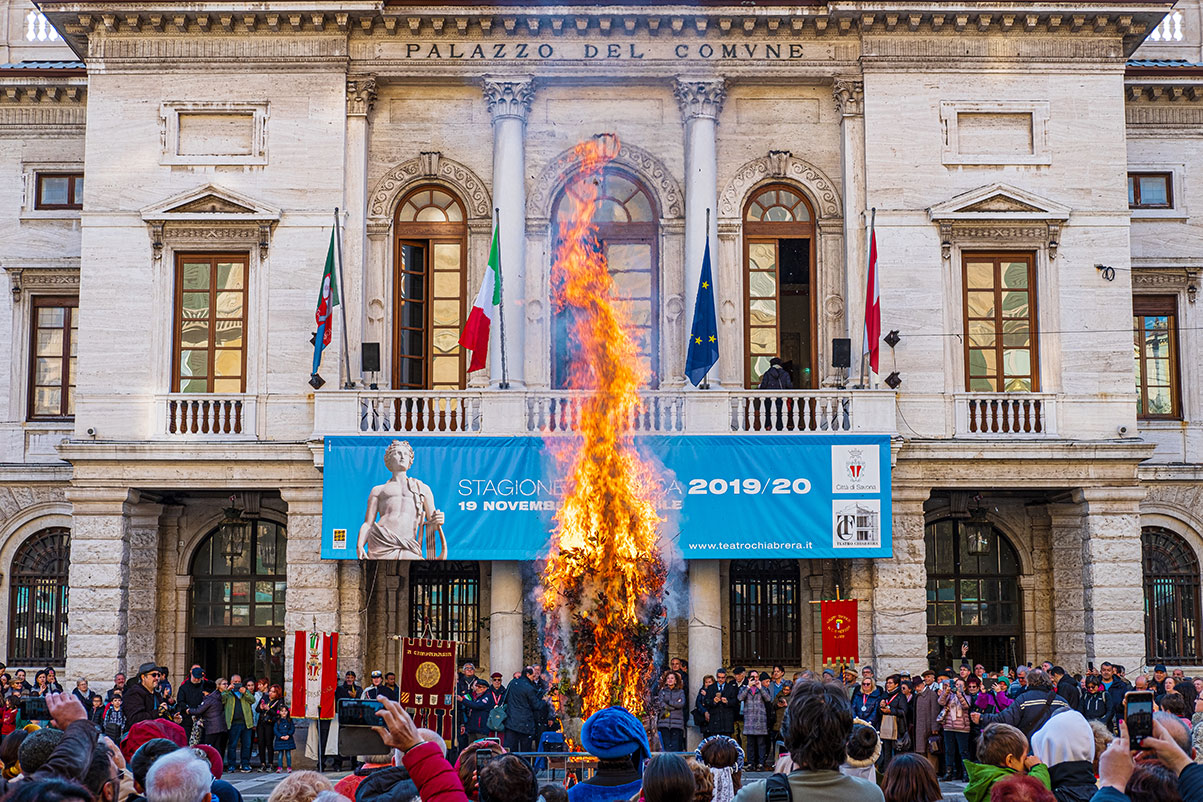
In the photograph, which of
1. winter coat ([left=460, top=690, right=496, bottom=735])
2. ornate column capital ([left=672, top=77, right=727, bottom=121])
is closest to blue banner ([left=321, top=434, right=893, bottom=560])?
winter coat ([left=460, top=690, right=496, bottom=735])

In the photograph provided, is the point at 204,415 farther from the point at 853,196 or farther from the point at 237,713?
the point at 853,196

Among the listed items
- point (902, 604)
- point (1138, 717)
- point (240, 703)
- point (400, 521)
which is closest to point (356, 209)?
point (400, 521)

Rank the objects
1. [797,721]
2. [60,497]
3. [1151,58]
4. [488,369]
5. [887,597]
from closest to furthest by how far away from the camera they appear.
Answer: [797,721] < [887,597] < [488,369] < [60,497] < [1151,58]

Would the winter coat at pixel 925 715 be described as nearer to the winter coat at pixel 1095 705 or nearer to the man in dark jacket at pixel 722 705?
the winter coat at pixel 1095 705

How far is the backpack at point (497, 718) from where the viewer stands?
75.8 ft

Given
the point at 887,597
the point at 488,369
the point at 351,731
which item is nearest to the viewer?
the point at 351,731

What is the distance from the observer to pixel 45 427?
29.9 metres

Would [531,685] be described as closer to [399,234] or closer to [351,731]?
[399,234]

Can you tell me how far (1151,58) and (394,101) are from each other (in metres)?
17.0

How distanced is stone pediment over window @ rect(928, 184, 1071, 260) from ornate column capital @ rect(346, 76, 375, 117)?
10930mm

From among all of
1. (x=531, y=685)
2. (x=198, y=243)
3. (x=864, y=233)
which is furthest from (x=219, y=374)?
(x=864, y=233)

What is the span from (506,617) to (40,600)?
10.8m

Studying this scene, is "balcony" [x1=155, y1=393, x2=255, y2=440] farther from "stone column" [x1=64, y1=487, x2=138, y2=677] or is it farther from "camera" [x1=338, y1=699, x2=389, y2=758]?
"camera" [x1=338, y1=699, x2=389, y2=758]

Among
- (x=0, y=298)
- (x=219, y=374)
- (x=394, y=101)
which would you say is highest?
(x=394, y=101)
